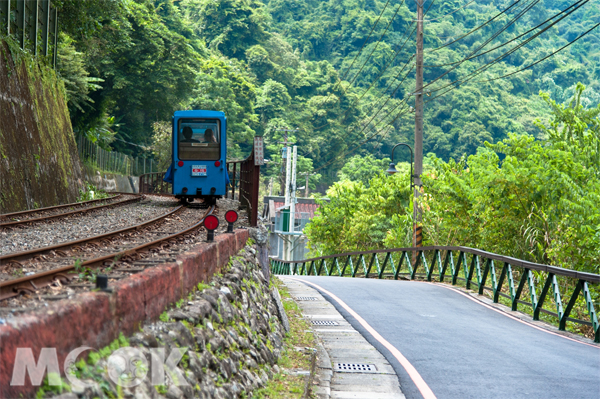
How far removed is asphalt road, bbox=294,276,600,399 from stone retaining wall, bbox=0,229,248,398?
2953mm

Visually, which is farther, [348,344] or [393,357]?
[348,344]

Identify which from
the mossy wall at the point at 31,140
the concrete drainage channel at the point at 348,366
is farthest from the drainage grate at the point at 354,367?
the mossy wall at the point at 31,140

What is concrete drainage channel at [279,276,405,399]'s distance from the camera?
254 inches

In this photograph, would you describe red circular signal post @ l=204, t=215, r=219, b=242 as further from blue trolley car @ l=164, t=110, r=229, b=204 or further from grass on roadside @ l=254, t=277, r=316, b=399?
blue trolley car @ l=164, t=110, r=229, b=204

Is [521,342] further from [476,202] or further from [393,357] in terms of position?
[476,202]

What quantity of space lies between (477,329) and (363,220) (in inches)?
1086

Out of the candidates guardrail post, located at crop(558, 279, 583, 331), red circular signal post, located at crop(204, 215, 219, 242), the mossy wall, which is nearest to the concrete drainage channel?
red circular signal post, located at crop(204, 215, 219, 242)

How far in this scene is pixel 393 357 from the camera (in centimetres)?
792

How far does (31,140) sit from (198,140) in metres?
4.85

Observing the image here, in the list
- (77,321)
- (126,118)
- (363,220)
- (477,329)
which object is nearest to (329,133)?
(126,118)

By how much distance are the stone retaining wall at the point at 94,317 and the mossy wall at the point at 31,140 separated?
1050cm

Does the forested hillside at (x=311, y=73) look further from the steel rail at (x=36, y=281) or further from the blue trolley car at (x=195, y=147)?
the steel rail at (x=36, y=281)

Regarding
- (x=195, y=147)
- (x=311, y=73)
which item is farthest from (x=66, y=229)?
(x=311, y=73)

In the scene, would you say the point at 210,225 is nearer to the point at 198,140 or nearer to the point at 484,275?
the point at 484,275
